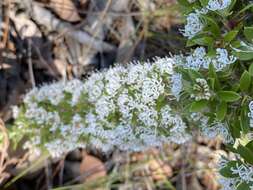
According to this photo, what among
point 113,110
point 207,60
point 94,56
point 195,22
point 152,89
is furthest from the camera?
point 94,56

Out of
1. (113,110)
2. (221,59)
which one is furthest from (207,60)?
(113,110)

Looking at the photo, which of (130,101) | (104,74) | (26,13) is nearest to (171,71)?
(130,101)

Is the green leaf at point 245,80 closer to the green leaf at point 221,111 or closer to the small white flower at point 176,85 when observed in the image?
the green leaf at point 221,111

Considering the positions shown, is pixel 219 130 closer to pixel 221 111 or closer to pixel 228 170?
pixel 228 170

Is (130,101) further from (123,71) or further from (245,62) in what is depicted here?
(245,62)

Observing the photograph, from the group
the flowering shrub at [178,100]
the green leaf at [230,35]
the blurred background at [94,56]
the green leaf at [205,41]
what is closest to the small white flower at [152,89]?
the flowering shrub at [178,100]

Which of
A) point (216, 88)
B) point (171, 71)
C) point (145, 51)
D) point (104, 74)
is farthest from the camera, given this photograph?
point (145, 51)
